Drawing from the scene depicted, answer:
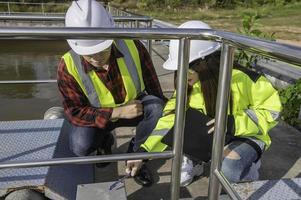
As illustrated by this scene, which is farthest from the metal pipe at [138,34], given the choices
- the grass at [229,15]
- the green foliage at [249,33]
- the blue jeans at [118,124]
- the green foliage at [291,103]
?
the grass at [229,15]

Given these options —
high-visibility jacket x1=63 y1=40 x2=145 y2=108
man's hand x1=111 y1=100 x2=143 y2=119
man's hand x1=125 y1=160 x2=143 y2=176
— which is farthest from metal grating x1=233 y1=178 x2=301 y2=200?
high-visibility jacket x1=63 y1=40 x2=145 y2=108

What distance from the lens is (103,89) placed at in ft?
7.37

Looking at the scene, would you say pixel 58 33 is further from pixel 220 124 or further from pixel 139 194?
pixel 139 194

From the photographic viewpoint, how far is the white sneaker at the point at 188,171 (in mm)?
2244

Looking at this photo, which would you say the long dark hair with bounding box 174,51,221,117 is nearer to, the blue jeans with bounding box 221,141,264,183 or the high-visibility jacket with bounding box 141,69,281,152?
the high-visibility jacket with bounding box 141,69,281,152

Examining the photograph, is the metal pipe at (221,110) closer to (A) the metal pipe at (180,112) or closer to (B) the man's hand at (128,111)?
(A) the metal pipe at (180,112)

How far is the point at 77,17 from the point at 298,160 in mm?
1785

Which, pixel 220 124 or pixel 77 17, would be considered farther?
pixel 77 17

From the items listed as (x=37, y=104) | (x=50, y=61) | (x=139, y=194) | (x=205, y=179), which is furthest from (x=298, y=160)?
(x=50, y=61)

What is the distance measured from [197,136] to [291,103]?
182cm

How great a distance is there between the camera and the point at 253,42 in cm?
119

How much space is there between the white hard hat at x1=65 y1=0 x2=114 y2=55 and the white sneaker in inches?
34.2

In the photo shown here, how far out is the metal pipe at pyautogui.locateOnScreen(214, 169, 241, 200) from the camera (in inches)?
54.5

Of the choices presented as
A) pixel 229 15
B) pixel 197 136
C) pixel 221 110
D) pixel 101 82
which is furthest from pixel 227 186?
pixel 229 15
